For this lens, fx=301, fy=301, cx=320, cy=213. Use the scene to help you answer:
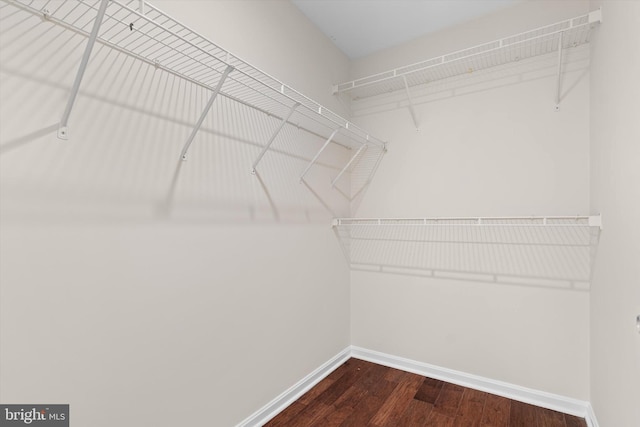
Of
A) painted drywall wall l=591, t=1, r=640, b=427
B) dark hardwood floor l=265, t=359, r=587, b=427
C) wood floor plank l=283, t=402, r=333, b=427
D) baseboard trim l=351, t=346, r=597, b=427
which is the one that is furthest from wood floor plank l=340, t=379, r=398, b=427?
painted drywall wall l=591, t=1, r=640, b=427

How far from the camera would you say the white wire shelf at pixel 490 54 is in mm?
1725

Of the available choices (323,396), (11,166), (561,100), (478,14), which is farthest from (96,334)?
(478,14)

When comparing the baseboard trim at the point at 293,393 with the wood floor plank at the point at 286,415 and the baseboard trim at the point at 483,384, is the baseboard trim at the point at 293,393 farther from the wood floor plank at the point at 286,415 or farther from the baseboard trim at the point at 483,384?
the baseboard trim at the point at 483,384

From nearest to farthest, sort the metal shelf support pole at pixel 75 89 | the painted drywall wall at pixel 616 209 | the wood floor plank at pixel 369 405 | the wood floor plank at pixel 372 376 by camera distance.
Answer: the metal shelf support pole at pixel 75 89, the painted drywall wall at pixel 616 209, the wood floor plank at pixel 369 405, the wood floor plank at pixel 372 376

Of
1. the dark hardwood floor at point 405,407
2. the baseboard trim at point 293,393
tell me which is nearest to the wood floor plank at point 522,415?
the dark hardwood floor at point 405,407

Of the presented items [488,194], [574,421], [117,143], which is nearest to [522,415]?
[574,421]

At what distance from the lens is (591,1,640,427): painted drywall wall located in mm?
1077

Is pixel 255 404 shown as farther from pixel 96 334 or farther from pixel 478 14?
pixel 478 14

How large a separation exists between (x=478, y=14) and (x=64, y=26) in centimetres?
237

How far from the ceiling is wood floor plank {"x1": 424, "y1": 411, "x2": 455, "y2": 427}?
258 cm

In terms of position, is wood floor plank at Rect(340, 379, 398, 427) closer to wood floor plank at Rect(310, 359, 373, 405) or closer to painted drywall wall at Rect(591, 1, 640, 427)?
wood floor plank at Rect(310, 359, 373, 405)

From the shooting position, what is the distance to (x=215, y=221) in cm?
148

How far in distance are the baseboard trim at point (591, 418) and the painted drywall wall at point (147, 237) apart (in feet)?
5.38

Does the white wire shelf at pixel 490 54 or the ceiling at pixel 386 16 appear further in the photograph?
the ceiling at pixel 386 16
